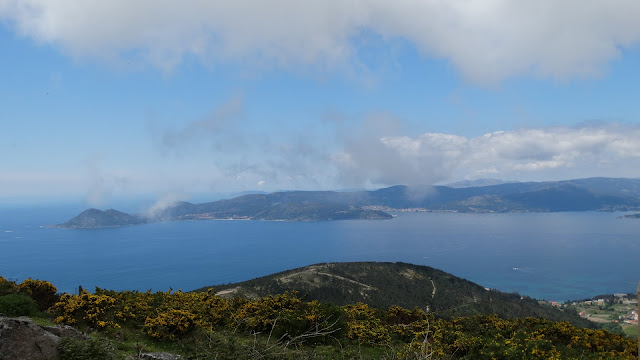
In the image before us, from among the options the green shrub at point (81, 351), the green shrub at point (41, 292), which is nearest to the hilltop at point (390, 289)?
the green shrub at point (41, 292)

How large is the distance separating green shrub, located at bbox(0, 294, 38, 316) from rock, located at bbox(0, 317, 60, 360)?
4967 mm

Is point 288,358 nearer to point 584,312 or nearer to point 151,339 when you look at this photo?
point 151,339

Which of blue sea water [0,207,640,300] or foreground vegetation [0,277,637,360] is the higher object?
foreground vegetation [0,277,637,360]

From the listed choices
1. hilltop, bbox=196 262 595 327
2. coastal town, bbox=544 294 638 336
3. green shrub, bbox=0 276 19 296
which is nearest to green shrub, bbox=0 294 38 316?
green shrub, bbox=0 276 19 296

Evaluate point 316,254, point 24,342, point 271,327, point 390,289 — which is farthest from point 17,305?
point 316,254

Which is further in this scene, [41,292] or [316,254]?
[316,254]

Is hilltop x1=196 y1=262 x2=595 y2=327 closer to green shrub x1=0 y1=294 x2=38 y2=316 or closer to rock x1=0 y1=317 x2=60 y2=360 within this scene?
green shrub x1=0 y1=294 x2=38 y2=316

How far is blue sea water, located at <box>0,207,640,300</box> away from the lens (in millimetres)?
93250

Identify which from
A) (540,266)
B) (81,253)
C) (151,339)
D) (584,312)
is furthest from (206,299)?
(81,253)

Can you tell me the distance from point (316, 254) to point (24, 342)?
422ft

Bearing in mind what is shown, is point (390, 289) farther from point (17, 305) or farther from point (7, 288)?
point (17, 305)

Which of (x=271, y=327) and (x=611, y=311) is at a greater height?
(x=271, y=327)

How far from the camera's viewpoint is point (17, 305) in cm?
954

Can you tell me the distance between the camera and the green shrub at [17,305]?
922 centimetres
